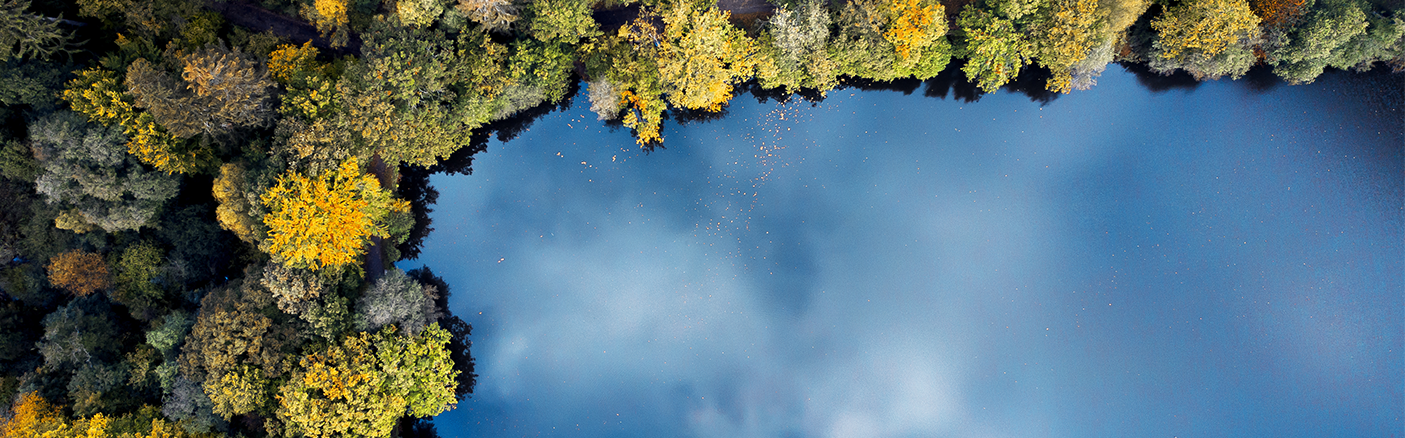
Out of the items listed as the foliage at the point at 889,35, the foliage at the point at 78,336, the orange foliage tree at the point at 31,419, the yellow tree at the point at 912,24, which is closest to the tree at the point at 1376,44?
the foliage at the point at 889,35

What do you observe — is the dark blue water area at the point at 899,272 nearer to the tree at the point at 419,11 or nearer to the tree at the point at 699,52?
the tree at the point at 699,52

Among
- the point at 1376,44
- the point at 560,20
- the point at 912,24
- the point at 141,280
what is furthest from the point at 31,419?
the point at 1376,44

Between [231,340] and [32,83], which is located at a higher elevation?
[32,83]

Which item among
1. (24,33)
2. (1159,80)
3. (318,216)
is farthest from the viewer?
(1159,80)

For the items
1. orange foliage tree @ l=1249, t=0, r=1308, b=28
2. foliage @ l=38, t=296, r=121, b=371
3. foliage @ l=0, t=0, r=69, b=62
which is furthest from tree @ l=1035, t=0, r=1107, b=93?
foliage @ l=38, t=296, r=121, b=371

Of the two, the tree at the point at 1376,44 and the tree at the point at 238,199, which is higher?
the tree at the point at 1376,44

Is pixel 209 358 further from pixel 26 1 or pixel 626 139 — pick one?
pixel 626 139

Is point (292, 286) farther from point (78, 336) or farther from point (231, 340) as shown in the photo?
point (78, 336)
